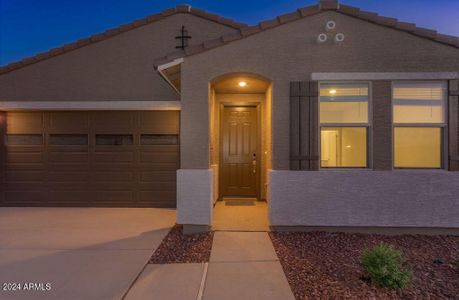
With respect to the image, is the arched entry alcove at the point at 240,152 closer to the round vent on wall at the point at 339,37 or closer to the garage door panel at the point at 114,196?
the garage door panel at the point at 114,196

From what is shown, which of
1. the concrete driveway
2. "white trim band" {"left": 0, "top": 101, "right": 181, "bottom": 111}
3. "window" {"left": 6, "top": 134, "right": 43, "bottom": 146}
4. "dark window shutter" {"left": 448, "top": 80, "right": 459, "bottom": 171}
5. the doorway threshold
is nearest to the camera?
the concrete driveway

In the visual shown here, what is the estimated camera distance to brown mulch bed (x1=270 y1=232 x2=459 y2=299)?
112 inches

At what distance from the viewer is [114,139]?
7.11 meters

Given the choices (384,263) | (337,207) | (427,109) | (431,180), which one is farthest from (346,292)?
(427,109)

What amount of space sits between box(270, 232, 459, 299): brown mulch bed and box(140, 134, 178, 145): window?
3718 mm

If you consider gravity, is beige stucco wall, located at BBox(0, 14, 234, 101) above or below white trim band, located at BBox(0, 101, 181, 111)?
above

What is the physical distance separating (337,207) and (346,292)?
2.03 m

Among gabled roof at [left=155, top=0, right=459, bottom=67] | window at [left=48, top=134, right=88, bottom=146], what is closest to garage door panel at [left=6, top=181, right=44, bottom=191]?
window at [left=48, top=134, right=88, bottom=146]

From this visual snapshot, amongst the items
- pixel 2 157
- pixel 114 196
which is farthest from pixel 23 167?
pixel 114 196

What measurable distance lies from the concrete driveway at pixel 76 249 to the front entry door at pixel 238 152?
1.76 meters

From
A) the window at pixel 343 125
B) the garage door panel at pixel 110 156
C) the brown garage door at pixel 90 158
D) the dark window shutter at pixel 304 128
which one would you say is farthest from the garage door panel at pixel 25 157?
the window at pixel 343 125

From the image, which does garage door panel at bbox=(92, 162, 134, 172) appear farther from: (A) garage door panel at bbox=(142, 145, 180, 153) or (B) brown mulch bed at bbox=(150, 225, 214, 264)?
(B) brown mulch bed at bbox=(150, 225, 214, 264)

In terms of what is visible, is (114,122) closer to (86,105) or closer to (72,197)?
(86,105)

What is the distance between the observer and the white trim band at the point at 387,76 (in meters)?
4.71
